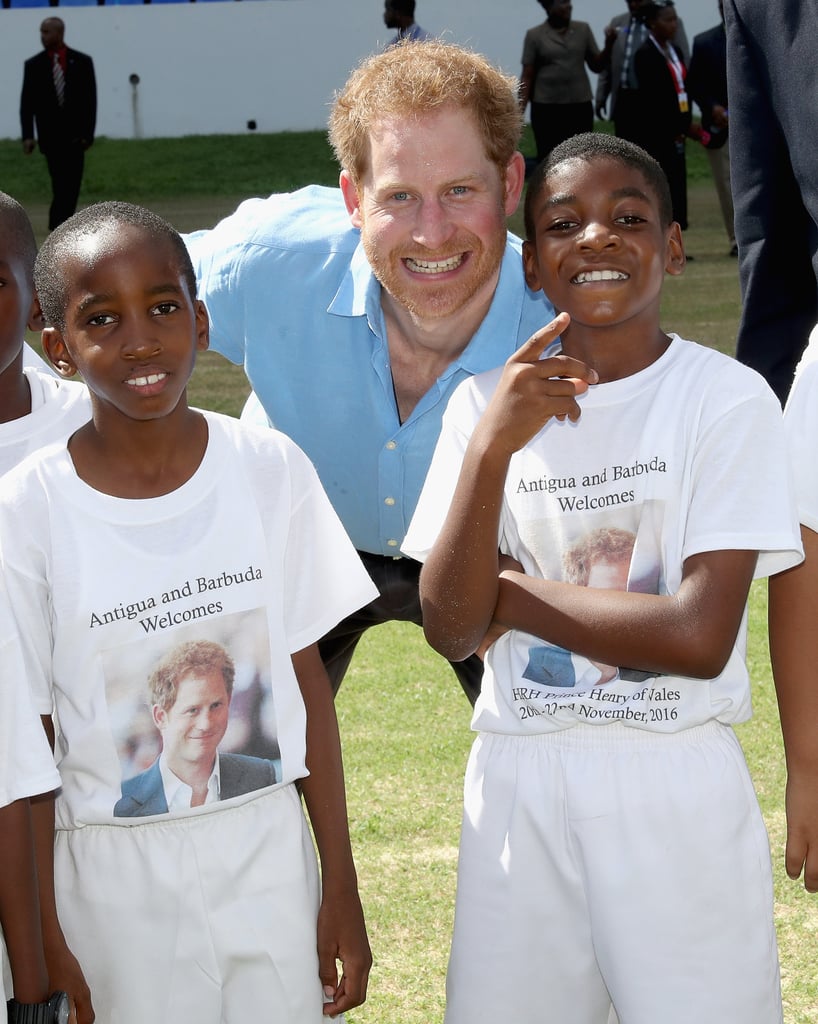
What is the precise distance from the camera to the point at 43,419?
241cm

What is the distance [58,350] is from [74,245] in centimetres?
16

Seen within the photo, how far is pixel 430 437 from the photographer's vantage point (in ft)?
9.68

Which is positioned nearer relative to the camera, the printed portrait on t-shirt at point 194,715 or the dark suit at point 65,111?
the printed portrait on t-shirt at point 194,715

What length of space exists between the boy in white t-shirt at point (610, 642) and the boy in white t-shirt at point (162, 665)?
23 centimetres

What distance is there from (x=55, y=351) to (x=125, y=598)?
418 mm

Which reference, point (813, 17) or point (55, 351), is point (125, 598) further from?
point (813, 17)

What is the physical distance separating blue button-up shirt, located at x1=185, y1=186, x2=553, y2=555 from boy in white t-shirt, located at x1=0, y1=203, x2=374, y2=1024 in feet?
2.58

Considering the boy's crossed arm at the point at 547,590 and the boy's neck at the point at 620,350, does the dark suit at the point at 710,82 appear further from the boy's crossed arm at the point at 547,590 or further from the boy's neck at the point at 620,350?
the boy's crossed arm at the point at 547,590

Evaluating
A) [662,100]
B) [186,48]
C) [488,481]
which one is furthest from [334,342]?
[186,48]

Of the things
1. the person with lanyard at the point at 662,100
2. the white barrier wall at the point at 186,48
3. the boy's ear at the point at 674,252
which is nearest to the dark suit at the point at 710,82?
the person with lanyard at the point at 662,100

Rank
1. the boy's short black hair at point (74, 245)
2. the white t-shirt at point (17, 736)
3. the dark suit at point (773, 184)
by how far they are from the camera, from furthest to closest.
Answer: the dark suit at point (773, 184) < the boy's short black hair at point (74, 245) < the white t-shirt at point (17, 736)

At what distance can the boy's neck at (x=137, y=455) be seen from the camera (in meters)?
2.12

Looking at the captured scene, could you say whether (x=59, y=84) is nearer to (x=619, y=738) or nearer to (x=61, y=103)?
(x=61, y=103)

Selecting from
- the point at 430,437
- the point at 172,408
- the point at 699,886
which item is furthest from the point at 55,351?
the point at 699,886
